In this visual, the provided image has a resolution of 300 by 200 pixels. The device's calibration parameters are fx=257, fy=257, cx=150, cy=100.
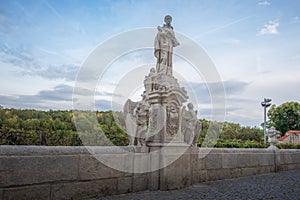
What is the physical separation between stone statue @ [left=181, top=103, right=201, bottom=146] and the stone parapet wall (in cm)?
30

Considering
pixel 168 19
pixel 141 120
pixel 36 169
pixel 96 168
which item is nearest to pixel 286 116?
pixel 168 19

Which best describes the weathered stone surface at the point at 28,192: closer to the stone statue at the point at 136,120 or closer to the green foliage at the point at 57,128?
the stone statue at the point at 136,120

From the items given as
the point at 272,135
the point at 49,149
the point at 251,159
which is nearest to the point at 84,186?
the point at 49,149

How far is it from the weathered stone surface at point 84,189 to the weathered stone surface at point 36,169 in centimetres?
14

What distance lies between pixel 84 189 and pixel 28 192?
945mm

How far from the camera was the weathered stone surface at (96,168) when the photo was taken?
4488 millimetres

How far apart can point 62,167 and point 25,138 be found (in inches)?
337

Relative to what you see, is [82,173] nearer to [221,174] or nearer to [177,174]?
[177,174]

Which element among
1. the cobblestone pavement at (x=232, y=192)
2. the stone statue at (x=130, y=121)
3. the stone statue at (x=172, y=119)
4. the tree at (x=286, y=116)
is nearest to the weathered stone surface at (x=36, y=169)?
the cobblestone pavement at (x=232, y=192)

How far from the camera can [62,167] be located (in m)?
4.23

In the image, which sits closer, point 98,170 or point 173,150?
point 98,170

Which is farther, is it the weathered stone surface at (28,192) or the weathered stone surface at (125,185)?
the weathered stone surface at (125,185)

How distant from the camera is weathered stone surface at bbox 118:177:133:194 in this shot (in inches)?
196

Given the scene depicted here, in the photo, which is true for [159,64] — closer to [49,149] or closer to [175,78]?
[175,78]
